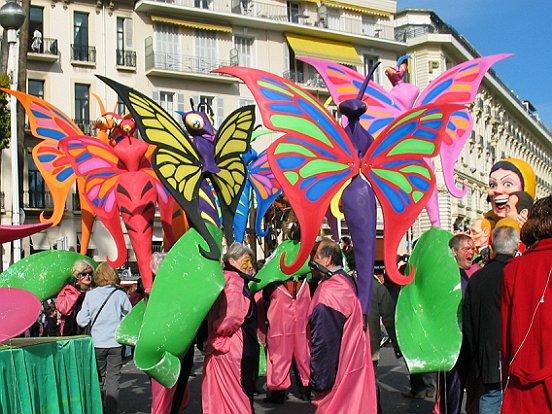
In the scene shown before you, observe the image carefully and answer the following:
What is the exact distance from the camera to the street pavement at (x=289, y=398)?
786 cm

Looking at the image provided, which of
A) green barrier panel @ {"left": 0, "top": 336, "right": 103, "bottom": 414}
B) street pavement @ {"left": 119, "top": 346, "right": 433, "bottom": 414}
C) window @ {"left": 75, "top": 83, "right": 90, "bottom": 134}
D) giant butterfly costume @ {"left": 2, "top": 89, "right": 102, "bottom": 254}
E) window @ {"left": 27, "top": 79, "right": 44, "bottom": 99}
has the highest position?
window @ {"left": 27, "top": 79, "right": 44, "bottom": 99}

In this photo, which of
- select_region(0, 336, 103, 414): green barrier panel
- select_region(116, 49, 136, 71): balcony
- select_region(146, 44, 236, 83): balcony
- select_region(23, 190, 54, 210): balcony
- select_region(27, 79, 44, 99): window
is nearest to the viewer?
select_region(0, 336, 103, 414): green barrier panel

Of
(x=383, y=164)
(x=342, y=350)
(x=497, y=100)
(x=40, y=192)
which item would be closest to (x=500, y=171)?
(x=383, y=164)

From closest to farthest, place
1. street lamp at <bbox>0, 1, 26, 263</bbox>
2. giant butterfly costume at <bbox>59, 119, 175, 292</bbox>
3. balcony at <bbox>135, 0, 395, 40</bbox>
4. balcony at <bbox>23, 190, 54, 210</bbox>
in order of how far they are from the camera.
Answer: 1. giant butterfly costume at <bbox>59, 119, 175, 292</bbox>
2. street lamp at <bbox>0, 1, 26, 263</bbox>
3. balcony at <bbox>23, 190, 54, 210</bbox>
4. balcony at <bbox>135, 0, 395, 40</bbox>

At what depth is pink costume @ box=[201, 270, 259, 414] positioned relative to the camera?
5590 mm

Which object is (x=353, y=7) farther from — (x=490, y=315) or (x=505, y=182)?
(x=490, y=315)

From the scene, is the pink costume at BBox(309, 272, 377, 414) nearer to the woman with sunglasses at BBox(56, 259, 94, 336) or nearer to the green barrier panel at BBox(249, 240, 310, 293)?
the green barrier panel at BBox(249, 240, 310, 293)

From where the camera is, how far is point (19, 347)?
4.99 metres

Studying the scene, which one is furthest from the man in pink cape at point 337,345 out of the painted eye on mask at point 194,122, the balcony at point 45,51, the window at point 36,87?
the window at point 36,87

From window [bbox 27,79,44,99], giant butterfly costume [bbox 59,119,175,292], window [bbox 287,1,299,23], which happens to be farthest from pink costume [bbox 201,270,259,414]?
window [bbox 287,1,299,23]

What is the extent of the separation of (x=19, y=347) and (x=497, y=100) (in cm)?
4655

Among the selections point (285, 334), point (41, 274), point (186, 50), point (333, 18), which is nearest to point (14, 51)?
point (41, 274)

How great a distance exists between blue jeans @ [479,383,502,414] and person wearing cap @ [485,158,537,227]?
2.43 metres

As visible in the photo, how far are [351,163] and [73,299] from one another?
325 centimetres
